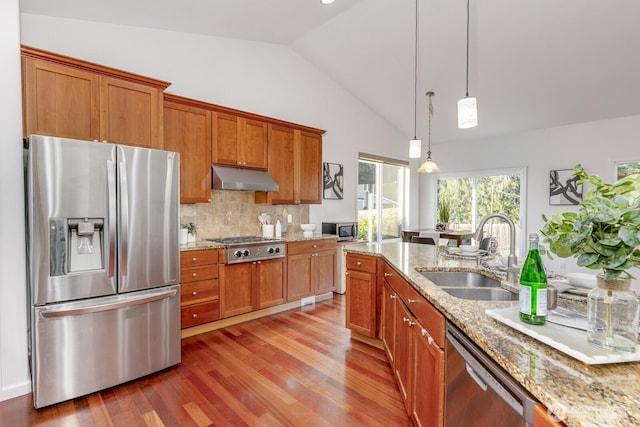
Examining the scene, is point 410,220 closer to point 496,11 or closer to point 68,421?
point 496,11

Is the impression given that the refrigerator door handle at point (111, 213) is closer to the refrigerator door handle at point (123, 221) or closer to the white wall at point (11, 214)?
the refrigerator door handle at point (123, 221)

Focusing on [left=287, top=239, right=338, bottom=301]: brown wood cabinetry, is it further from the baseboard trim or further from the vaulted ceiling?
the vaulted ceiling

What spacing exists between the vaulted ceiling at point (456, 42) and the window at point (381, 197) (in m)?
1.42

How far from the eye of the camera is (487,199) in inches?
240

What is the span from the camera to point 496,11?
3357 mm

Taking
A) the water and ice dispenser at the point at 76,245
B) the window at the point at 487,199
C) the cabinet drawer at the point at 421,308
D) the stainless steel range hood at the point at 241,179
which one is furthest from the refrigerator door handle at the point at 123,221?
the window at the point at 487,199

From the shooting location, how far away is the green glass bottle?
1.09m

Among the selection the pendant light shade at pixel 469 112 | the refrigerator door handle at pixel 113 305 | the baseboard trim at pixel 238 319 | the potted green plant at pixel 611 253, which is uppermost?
the pendant light shade at pixel 469 112

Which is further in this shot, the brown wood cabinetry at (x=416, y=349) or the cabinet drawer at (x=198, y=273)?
the cabinet drawer at (x=198, y=273)

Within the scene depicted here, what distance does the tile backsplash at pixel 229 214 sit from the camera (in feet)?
12.6

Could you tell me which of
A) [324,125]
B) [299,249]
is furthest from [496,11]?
[299,249]

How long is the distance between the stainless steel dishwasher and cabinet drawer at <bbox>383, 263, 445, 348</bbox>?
0.08 meters

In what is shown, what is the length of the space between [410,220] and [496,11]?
4.28 meters

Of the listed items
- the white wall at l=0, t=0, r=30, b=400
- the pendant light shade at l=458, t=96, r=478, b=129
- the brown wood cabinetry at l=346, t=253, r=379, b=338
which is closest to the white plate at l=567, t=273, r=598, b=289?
the pendant light shade at l=458, t=96, r=478, b=129
